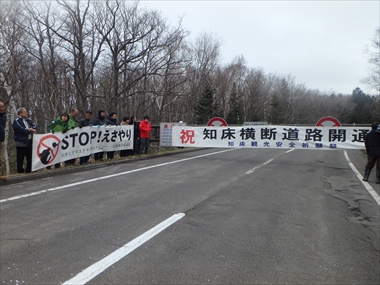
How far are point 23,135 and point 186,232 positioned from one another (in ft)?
22.3

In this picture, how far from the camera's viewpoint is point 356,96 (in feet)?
297

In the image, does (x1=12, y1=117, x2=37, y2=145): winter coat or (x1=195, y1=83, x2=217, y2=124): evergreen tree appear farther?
(x1=195, y1=83, x2=217, y2=124): evergreen tree

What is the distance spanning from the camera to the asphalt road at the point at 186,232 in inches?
151

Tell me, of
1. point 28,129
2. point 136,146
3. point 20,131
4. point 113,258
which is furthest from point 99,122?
point 113,258

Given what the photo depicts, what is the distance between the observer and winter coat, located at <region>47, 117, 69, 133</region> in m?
11.2

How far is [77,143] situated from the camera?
1195 cm

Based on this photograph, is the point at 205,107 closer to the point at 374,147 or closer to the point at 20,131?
the point at 374,147

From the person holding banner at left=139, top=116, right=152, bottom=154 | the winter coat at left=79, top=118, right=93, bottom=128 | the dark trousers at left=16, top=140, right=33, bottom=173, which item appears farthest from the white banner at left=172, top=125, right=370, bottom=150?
the dark trousers at left=16, top=140, right=33, bottom=173

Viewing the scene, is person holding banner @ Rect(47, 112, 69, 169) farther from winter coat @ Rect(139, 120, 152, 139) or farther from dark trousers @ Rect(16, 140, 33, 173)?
winter coat @ Rect(139, 120, 152, 139)

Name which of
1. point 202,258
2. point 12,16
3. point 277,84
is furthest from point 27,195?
point 277,84

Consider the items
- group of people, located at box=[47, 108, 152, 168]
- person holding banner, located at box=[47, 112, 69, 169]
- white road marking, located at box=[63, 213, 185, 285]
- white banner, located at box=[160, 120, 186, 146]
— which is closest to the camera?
white road marking, located at box=[63, 213, 185, 285]

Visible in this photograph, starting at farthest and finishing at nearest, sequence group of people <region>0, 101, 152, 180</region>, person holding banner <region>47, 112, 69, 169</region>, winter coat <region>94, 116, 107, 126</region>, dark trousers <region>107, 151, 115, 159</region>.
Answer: dark trousers <region>107, 151, 115, 159</region>
winter coat <region>94, 116, 107, 126</region>
person holding banner <region>47, 112, 69, 169</region>
group of people <region>0, 101, 152, 180</region>

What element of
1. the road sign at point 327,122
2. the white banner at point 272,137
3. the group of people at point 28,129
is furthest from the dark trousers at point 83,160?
the road sign at point 327,122

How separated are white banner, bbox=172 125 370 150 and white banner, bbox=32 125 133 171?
11.5ft
